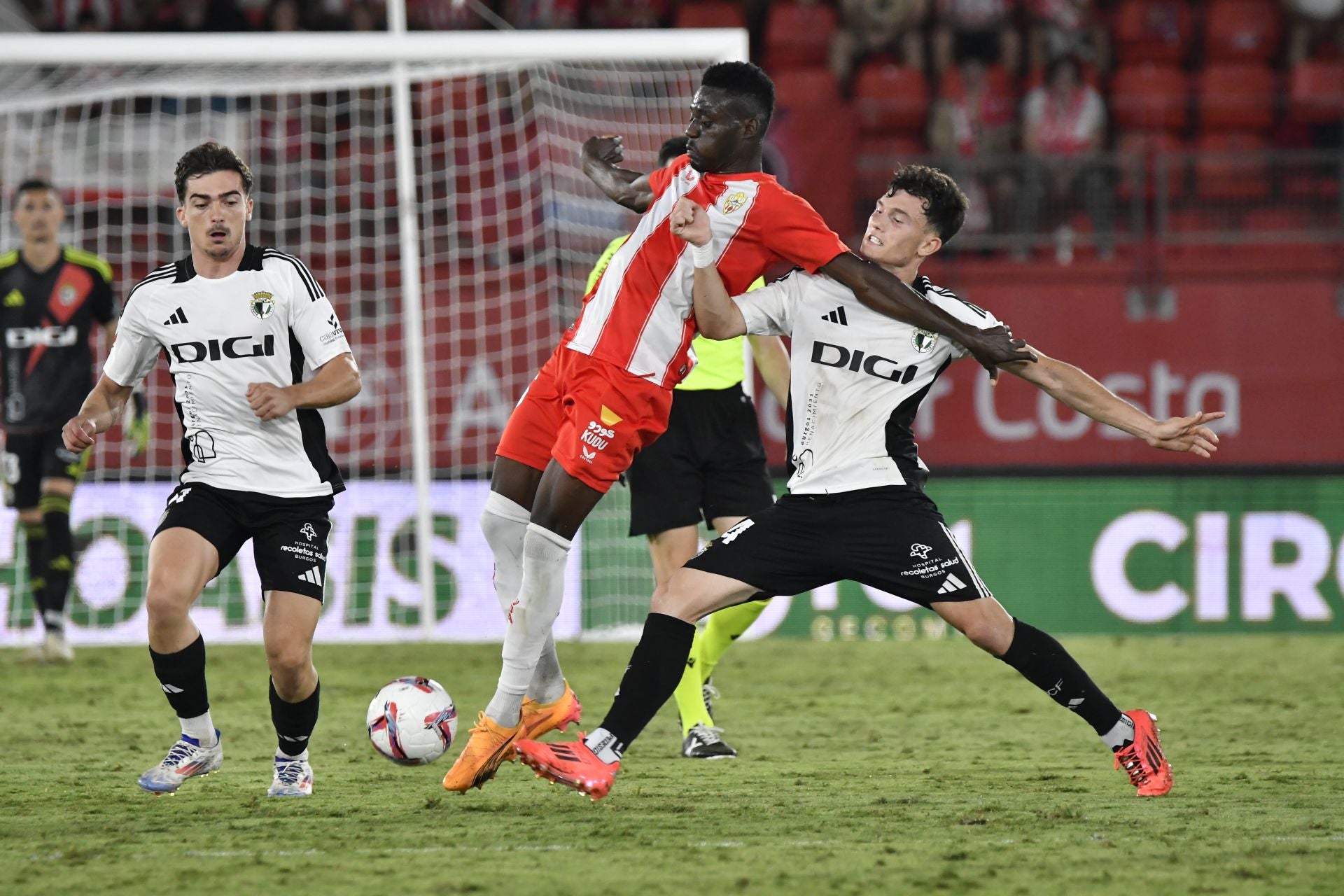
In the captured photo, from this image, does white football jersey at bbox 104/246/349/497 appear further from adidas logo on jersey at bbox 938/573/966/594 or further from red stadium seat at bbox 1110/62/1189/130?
red stadium seat at bbox 1110/62/1189/130

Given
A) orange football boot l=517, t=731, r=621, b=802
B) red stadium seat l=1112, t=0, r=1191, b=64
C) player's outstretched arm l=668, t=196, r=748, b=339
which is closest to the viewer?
orange football boot l=517, t=731, r=621, b=802

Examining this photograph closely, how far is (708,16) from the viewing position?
1436 cm

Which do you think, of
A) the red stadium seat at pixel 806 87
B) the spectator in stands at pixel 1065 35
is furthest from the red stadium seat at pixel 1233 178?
the red stadium seat at pixel 806 87

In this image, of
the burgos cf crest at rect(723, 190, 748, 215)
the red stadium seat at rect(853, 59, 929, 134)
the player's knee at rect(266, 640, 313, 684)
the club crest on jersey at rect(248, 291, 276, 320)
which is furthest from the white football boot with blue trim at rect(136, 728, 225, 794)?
the red stadium seat at rect(853, 59, 929, 134)

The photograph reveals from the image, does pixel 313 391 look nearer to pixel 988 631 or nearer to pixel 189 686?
pixel 189 686

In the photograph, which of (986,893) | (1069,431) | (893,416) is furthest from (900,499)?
(1069,431)

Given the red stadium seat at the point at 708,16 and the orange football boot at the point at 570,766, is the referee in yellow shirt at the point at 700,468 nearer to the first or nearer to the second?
the orange football boot at the point at 570,766

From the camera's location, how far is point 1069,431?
11.5 m

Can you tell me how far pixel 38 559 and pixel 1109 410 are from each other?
21.0 feet

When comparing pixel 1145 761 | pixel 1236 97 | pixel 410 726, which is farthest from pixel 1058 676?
pixel 1236 97

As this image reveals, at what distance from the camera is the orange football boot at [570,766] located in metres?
4.49

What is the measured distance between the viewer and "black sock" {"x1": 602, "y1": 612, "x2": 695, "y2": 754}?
15.3 ft

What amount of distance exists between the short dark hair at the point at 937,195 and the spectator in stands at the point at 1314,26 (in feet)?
33.7

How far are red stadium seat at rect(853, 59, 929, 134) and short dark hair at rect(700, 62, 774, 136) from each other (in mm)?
8430
